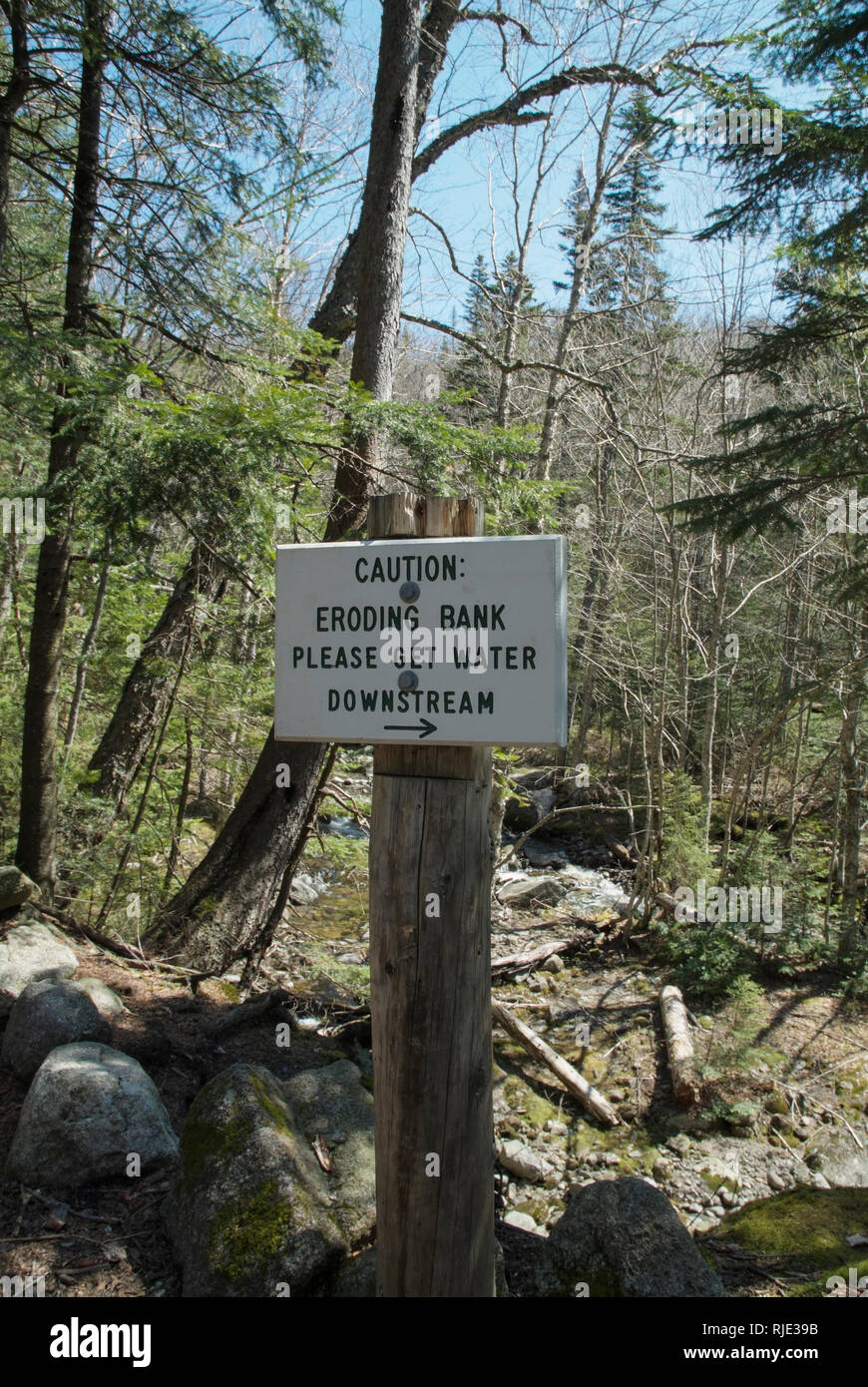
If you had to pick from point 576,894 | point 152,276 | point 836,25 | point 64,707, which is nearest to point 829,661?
point 576,894

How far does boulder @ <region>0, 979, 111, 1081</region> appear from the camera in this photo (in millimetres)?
3953

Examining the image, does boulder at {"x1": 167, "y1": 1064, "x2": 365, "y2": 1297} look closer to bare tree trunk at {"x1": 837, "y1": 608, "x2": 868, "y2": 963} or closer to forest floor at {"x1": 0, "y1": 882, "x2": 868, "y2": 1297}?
forest floor at {"x1": 0, "y1": 882, "x2": 868, "y2": 1297}

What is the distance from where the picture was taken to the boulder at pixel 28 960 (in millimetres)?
4582

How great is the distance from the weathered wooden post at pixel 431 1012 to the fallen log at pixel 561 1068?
4.62 metres

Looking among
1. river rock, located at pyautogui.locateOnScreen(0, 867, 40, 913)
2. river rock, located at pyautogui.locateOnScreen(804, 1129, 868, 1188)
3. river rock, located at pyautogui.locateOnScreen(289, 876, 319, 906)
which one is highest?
river rock, located at pyautogui.locateOnScreen(0, 867, 40, 913)

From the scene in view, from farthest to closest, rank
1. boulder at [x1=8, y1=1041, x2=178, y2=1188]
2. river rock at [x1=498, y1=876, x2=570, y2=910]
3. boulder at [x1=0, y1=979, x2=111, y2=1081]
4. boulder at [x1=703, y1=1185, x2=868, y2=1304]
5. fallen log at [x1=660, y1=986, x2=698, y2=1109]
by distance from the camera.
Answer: river rock at [x1=498, y1=876, x2=570, y2=910]
fallen log at [x1=660, y1=986, x2=698, y2=1109]
boulder at [x1=0, y1=979, x2=111, y2=1081]
boulder at [x1=703, y1=1185, x2=868, y2=1304]
boulder at [x1=8, y1=1041, x2=178, y2=1188]

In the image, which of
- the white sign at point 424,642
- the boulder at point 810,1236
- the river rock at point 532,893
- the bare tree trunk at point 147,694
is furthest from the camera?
the river rock at point 532,893

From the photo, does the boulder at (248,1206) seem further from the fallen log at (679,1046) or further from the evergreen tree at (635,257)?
the evergreen tree at (635,257)

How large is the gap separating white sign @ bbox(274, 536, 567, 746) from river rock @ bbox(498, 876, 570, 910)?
9.57 meters

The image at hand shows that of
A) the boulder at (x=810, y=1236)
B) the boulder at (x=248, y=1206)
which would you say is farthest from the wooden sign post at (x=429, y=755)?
the boulder at (x=810, y=1236)

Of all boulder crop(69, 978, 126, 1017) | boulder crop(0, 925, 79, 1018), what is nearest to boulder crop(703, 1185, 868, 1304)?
boulder crop(69, 978, 126, 1017)

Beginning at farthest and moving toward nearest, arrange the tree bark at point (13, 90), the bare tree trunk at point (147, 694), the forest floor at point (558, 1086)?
the bare tree trunk at point (147, 694)
the tree bark at point (13, 90)
the forest floor at point (558, 1086)

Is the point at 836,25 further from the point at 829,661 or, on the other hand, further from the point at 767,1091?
the point at 767,1091
